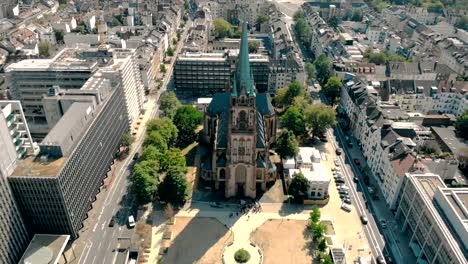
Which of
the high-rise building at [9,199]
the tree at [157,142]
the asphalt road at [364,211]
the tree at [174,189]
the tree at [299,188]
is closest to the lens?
the high-rise building at [9,199]

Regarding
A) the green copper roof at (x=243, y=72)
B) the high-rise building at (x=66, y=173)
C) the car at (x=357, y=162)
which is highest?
the green copper roof at (x=243, y=72)

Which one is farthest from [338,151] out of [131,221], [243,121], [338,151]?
[131,221]

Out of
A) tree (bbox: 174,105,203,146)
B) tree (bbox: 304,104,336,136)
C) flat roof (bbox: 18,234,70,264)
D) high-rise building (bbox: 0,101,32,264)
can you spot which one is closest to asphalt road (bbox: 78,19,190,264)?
flat roof (bbox: 18,234,70,264)

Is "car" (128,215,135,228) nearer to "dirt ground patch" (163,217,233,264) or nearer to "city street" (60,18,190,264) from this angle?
"city street" (60,18,190,264)

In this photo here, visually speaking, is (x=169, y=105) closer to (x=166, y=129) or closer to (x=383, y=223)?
(x=166, y=129)

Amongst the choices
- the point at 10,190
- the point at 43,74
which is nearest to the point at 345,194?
the point at 10,190

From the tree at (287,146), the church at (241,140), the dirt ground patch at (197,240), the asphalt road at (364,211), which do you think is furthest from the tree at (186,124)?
the asphalt road at (364,211)

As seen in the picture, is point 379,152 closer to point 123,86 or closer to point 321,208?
point 321,208

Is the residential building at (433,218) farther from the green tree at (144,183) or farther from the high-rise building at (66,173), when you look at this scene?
the high-rise building at (66,173)
